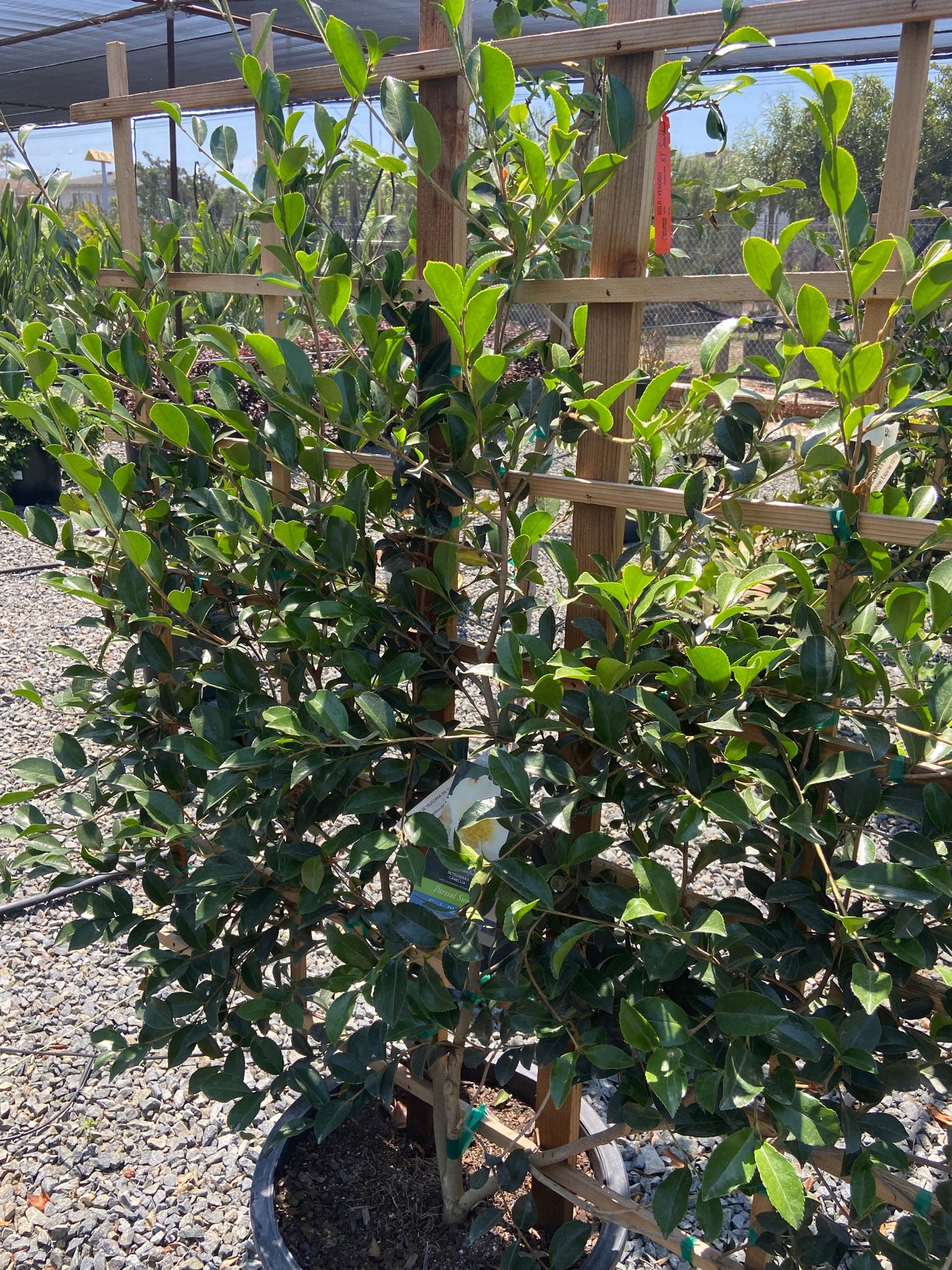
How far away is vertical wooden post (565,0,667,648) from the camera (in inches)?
45.8

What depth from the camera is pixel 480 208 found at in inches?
56.1

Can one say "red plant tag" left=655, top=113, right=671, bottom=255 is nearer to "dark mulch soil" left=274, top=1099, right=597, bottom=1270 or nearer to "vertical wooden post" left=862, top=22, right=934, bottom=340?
"vertical wooden post" left=862, top=22, right=934, bottom=340

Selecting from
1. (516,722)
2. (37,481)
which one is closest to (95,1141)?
(516,722)

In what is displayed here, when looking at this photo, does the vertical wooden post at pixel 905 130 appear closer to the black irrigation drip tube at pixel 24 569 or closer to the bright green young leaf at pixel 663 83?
the bright green young leaf at pixel 663 83

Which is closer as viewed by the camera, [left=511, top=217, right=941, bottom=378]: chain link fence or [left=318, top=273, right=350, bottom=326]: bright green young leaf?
[left=318, top=273, right=350, bottom=326]: bright green young leaf

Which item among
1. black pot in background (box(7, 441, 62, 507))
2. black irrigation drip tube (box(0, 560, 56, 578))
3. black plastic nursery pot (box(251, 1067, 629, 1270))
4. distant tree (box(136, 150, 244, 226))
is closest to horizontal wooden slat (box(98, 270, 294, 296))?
black plastic nursery pot (box(251, 1067, 629, 1270))

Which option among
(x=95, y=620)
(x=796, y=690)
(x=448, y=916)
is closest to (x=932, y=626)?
(x=796, y=690)

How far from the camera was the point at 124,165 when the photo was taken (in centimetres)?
188

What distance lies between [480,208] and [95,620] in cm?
85

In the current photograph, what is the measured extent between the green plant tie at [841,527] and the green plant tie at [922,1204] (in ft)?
2.26

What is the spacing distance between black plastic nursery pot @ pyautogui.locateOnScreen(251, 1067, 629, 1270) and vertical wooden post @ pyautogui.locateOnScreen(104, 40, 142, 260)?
1.51 metres

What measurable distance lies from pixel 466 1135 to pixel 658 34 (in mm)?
1369

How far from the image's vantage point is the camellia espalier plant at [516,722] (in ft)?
3.23

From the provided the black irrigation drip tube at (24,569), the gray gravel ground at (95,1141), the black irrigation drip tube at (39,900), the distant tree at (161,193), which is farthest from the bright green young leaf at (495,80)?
the distant tree at (161,193)
